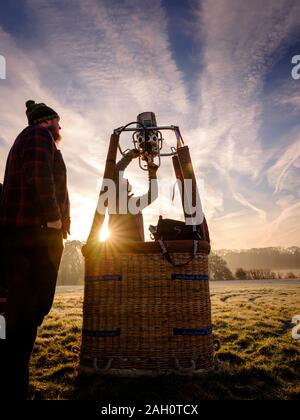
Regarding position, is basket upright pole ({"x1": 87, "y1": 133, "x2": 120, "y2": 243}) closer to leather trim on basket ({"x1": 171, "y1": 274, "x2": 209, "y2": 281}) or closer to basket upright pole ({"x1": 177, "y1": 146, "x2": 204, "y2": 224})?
basket upright pole ({"x1": 177, "y1": 146, "x2": 204, "y2": 224})

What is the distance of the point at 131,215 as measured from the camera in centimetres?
442

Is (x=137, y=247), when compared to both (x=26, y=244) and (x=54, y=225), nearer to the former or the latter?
(x=54, y=225)

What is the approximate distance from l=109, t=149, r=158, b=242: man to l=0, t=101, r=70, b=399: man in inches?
61.4

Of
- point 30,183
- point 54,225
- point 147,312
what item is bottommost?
point 147,312

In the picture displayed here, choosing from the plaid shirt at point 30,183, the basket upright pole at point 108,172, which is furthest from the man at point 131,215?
the plaid shirt at point 30,183

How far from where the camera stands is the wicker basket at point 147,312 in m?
3.14

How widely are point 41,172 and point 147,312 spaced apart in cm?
172

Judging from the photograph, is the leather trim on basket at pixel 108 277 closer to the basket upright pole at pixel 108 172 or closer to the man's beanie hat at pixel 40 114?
the basket upright pole at pixel 108 172

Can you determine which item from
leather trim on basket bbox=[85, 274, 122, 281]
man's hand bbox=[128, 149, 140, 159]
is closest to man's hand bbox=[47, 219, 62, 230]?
leather trim on basket bbox=[85, 274, 122, 281]

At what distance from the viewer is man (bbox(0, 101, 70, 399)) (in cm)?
224

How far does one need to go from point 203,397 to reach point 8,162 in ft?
8.21

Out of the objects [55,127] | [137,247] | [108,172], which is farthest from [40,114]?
[137,247]
